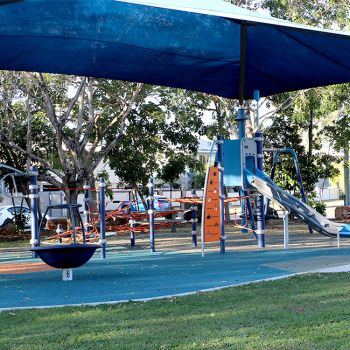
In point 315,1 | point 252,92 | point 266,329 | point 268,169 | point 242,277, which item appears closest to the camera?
point 266,329

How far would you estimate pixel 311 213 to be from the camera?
14781 millimetres

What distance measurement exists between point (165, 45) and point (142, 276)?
15.1 ft

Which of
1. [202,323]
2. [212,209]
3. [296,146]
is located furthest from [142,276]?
[296,146]

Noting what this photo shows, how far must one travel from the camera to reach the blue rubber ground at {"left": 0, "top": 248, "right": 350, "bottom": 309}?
857 centimetres

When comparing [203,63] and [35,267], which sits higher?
[203,63]

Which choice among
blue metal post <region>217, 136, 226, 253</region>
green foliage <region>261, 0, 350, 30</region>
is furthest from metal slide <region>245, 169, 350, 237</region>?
green foliage <region>261, 0, 350, 30</region>

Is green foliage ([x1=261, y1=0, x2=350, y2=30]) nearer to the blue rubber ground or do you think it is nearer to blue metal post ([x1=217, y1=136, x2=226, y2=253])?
blue metal post ([x1=217, y1=136, x2=226, y2=253])

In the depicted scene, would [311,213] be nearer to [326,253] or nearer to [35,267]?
[326,253]

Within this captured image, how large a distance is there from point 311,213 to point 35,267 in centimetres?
582

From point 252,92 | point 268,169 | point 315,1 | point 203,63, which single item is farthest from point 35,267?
point 268,169

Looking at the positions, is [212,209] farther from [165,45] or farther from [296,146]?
[296,146]

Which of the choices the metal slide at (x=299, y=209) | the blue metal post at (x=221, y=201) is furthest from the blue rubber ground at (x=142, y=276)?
the metal slide at (x=299, y=209)

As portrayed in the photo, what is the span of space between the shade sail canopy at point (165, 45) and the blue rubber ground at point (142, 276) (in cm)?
360

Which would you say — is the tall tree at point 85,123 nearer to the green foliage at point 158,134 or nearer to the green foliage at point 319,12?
the green foliage at point 158,134
